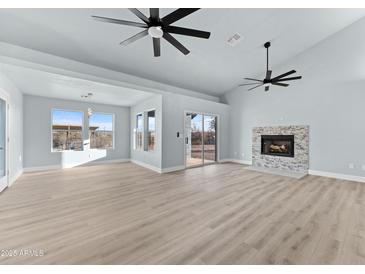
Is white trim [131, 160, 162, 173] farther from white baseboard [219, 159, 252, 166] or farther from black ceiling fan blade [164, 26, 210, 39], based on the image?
black ceiling fan blade [164, 26, 210, 39]

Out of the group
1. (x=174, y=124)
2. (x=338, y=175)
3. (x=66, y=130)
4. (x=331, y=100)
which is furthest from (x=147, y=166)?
(x=331, y=100)

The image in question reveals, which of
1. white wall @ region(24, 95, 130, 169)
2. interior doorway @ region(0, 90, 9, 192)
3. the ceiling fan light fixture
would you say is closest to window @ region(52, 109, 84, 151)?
white wall @ region(24, 95, 130, 169)

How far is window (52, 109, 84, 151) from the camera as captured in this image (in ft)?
19.1

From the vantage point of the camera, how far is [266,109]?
6.18m

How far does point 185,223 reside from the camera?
221cm

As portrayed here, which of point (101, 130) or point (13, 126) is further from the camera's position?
point (101, 130)

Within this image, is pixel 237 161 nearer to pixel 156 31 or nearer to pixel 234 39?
pixel 234 39

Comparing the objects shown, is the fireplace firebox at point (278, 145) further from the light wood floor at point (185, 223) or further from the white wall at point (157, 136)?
the white wall at point (157, 136)

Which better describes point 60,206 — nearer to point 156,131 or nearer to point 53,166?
point 156,131

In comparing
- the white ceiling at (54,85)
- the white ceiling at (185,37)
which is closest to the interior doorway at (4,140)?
the white ceiling at (54,85)

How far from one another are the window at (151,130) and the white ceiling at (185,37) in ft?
4.35

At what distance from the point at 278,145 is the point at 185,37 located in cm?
483

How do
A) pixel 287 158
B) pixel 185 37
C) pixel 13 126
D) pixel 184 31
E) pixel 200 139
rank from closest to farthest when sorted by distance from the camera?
1. pixel 184 31
2. pixel 185 37
3. pixel 13 126
4. pixel 287 158
5. pixel 200 139

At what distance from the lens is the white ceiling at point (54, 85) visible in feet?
11.4
